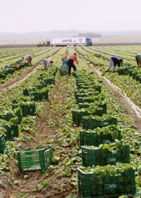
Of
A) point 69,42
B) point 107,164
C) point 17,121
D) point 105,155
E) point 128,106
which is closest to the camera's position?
point 105,155

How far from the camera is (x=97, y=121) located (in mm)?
10227

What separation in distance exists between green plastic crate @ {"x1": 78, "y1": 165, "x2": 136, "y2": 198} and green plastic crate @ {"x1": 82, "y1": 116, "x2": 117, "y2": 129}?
3.71m

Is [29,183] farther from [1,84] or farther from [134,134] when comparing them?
[1,84]

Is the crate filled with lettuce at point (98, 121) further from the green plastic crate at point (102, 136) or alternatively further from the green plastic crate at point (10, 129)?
the green plastic crate at point (10, 129)

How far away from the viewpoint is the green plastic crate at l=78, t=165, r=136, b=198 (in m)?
6.29

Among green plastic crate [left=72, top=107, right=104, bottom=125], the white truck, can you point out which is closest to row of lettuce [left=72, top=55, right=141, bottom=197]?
green plastic crate [left=72, top=107, right=104, bottom=125]

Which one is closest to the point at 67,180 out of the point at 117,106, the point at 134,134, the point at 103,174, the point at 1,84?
the point at 103,174

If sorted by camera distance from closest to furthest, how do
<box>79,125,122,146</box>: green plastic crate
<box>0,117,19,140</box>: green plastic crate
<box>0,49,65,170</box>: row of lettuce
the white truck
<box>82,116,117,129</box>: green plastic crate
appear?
<box>79,125,122,146</box>: green plastic crate
<box>0,49,65,170</box>: row of lettuce
<box>82,116,117,129</box>: green plastic crate
<box>0,117,19,140</box>: green plastic crate
the white truck

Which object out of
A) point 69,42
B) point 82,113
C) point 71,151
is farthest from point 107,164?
point 69,42

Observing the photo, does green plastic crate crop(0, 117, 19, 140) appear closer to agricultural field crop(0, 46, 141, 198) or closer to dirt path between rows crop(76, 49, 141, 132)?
agricultural field crop(0, 46, 141, 198)

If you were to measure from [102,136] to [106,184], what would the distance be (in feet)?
7.87

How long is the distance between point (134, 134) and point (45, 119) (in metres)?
4.47

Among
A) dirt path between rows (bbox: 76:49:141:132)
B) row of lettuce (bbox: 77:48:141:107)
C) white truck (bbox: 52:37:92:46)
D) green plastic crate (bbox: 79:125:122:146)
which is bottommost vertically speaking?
dirt path between rows (bbox: 76:49:141:132)

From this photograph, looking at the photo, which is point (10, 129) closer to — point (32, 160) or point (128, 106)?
point (32, 160)
